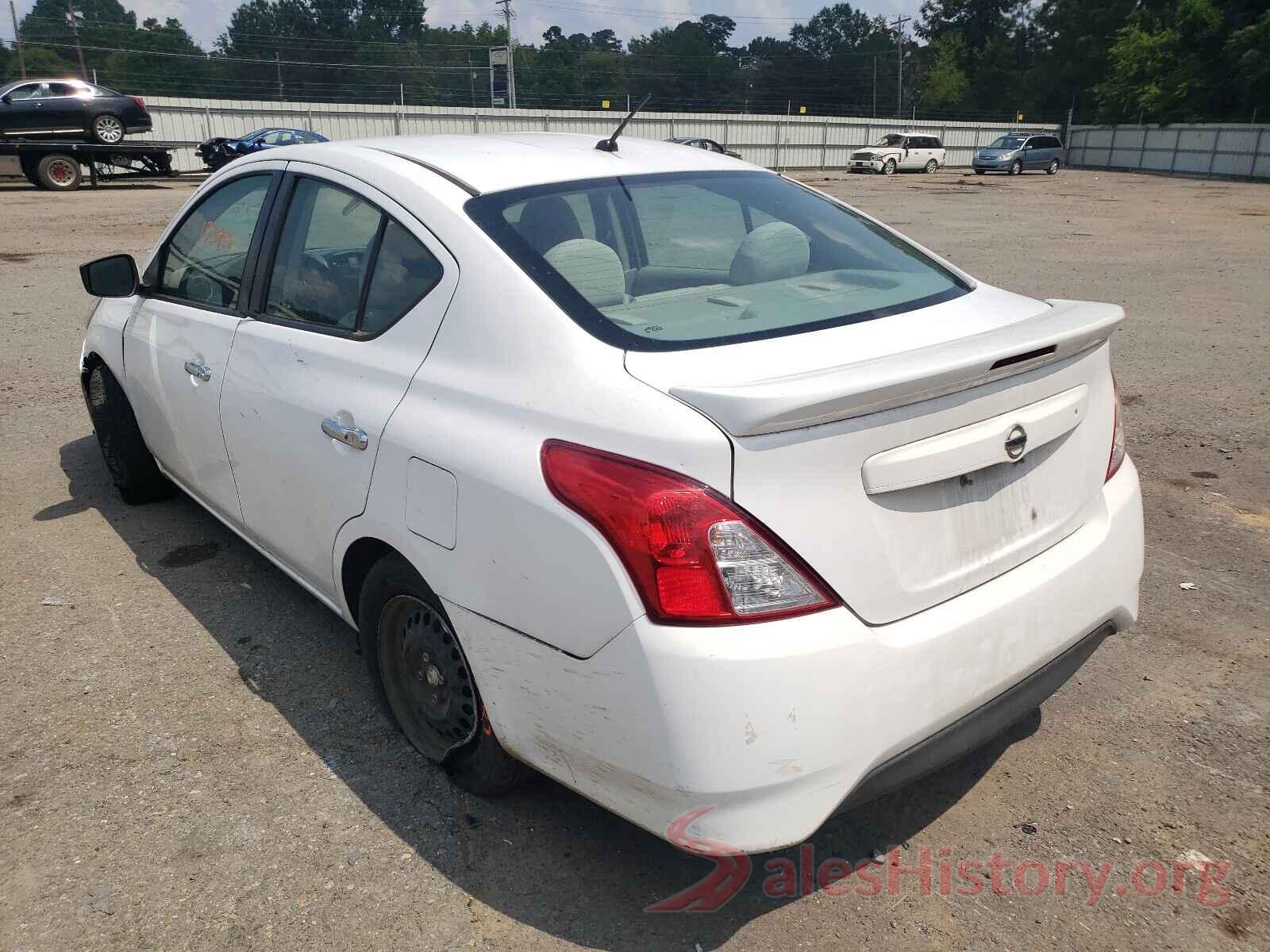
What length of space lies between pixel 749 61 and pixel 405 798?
10398 cm

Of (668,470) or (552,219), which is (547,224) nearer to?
(552,219)

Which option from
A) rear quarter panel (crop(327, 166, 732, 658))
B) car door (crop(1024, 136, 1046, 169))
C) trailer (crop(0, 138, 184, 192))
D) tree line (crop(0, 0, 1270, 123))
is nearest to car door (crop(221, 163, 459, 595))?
rear quarter panel (crop(327, 166, 732, 658))

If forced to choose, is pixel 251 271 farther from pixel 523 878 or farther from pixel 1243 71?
pixel 1243 71

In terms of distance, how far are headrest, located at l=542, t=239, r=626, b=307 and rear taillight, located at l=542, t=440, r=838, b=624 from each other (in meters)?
0.67

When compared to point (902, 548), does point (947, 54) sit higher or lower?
higher

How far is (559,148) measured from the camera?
311 cm

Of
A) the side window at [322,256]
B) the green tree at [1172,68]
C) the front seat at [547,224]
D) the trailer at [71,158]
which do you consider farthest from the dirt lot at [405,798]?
the green tree at [1172,68]

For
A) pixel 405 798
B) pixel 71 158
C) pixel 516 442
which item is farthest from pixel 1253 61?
pixel 405 798

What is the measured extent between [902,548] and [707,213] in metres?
1.48

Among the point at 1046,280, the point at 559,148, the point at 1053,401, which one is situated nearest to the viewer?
the point at 1053,401

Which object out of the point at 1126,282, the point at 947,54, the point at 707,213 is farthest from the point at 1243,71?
the point at 707,213

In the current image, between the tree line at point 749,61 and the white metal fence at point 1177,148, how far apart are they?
8.45ft

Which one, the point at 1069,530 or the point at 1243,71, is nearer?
the point at 1069,530

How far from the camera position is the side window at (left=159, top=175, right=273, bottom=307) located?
347cm
